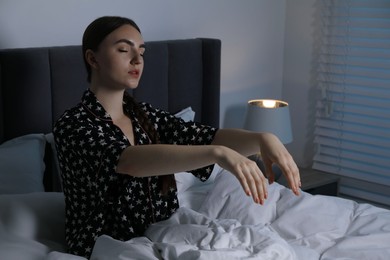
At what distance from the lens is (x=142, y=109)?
1.84 metres

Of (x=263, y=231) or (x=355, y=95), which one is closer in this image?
(x=263, y=231)

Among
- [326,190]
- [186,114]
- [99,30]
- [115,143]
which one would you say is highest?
[99,30]

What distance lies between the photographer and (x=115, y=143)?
1.47 meters

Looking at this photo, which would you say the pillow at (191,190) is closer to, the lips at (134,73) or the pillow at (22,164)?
the pillow at (22,164)

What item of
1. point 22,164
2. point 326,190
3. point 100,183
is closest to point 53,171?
point 22,164

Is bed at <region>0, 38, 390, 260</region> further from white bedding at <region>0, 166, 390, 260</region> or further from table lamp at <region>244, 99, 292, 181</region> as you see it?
table lamp at <region>244, 99, 292, 181</region>

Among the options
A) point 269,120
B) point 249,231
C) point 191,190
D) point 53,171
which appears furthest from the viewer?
point 269,120

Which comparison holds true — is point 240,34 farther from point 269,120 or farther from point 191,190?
point 191,190

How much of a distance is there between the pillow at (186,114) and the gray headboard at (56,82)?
0.21 ft

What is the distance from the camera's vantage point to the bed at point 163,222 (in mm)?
1547

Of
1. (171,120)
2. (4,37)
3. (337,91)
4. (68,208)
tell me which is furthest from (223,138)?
(337,91)

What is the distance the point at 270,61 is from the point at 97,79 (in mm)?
1961

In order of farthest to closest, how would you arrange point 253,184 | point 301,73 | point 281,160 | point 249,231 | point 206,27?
1. point 301,73
2. point 206,27
3. point 249,231
4. point 281,160
5. point 253,184

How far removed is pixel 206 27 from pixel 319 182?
988 millimetres
